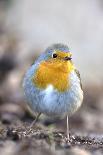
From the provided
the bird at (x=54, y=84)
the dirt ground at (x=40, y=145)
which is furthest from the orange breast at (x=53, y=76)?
the dirt ground at (x=40, y=145)

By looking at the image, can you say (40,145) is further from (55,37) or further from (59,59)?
(55,37)

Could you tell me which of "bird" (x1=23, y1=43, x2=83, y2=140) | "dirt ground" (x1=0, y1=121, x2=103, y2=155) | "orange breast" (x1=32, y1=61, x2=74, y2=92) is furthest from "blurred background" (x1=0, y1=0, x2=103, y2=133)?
"dirt ground" (x1=0, y1=121, x2=103, y2=155)

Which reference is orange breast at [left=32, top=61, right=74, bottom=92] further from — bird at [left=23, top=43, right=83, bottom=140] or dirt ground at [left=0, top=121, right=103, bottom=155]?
dirt ground at [left=0, top=121, right=103, bottom=155]

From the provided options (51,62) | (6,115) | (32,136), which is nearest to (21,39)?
(6,115)

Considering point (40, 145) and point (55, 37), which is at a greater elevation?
point (55, 37)

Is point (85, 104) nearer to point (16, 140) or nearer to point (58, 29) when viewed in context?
point (58, 29)

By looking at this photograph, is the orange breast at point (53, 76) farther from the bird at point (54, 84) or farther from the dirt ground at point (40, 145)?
the dirt ground at point (40, 145)

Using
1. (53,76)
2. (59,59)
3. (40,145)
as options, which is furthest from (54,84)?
(40,145)
